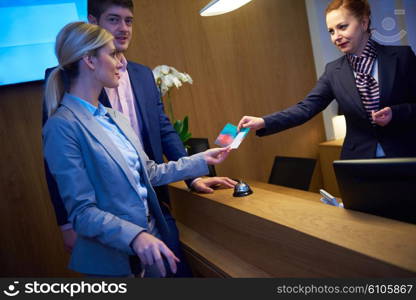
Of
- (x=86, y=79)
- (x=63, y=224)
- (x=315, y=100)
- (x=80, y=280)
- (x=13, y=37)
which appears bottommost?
(x=80, y=280)

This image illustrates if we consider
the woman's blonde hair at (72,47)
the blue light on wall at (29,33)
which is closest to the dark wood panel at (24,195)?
the blue light on wall at (29,33)

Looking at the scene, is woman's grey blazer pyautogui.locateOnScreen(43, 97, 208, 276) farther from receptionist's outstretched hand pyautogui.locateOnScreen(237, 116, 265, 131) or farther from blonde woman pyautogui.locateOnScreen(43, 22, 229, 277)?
receptionist's outstretched hand pyautogui.locateOnScreen(237, 116, 265, 131)

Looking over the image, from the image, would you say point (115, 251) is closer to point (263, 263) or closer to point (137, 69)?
point (263, 263)

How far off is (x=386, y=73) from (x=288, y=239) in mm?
1221

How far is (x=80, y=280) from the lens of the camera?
1201 millimetres

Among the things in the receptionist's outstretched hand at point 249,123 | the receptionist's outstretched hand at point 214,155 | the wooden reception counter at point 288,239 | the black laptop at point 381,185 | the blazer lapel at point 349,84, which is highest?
the blazer lapel at point 349,84

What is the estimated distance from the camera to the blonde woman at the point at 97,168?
112 cm

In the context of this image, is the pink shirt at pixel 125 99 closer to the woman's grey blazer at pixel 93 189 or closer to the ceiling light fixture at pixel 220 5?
the woman's grey blazer at pixel 93 189

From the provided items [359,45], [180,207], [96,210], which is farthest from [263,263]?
[359,45]

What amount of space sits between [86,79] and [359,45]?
4.75 ft

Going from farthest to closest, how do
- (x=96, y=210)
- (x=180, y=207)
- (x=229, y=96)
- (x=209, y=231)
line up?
1. (x=229, y=96)
2. (x=180, y=207)
3. (x=209, y=231)
4. (x=96, y=210)

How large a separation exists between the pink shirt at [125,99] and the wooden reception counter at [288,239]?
46cm

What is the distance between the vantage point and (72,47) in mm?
1314

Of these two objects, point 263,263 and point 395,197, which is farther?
point 263,263
